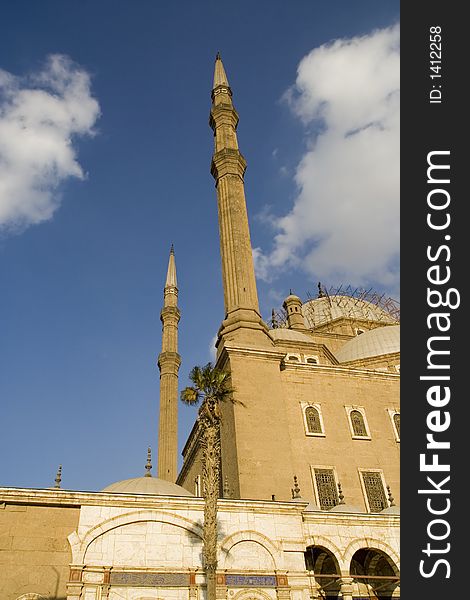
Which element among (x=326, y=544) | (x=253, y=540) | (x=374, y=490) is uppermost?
(x=374, y=490)

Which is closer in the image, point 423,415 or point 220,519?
point 423,415

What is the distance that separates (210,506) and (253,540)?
2.59m

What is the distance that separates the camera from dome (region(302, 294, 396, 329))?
41.1m

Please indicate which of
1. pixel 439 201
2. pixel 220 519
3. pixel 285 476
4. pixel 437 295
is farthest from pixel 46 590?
pixel 439 201

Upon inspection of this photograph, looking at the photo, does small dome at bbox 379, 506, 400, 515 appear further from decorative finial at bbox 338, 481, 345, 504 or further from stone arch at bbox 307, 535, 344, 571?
stone arch at bbox 307, 535, 344, 571

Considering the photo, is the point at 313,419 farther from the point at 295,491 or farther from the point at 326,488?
the point at 295,491

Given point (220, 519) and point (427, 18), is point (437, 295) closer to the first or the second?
point (427, 18)

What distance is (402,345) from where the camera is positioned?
9.11 meters

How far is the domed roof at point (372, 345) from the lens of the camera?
3181 centimetres

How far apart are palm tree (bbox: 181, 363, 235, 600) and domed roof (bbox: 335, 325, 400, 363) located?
18400mm

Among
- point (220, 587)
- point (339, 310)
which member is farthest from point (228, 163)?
point (220, 587)

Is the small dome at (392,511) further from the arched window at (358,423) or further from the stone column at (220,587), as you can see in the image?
the stone column at (220,587)

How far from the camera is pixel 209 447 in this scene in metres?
13.8

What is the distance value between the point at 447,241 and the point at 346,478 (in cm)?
1375
